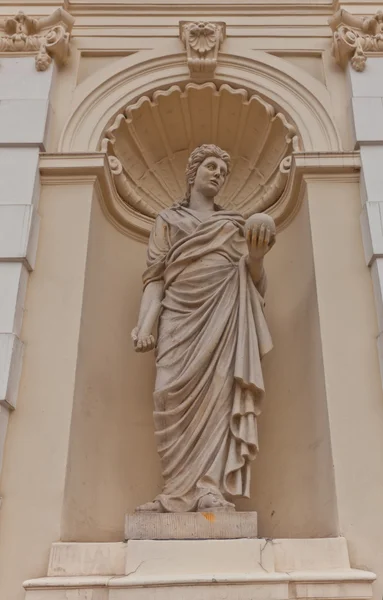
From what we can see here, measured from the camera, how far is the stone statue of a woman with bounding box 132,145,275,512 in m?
3.27

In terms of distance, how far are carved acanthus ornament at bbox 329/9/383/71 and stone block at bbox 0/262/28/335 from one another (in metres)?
2.69

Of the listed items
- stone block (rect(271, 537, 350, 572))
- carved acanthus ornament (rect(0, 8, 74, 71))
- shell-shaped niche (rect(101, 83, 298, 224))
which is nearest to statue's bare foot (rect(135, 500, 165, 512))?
stone block (rect(271, 537, 350, 572))

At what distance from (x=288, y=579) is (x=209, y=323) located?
136cm

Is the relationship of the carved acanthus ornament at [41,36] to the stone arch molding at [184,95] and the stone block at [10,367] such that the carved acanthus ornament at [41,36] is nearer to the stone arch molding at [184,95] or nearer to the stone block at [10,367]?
the stone arch molding at [184,95]

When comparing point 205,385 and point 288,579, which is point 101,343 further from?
point 288,579

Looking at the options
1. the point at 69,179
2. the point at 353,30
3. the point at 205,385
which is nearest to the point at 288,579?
the point at 205,385

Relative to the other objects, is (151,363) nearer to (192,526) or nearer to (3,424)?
(3,424)

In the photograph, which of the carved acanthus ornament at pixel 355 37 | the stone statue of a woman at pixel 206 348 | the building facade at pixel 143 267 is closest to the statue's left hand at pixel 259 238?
the stone statue of a woman at pixel 206 348

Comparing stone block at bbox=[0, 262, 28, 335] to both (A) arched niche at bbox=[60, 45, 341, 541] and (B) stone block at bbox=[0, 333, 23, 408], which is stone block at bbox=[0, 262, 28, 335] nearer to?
(B) stone block at bbox=[0, 333, 23, 408]

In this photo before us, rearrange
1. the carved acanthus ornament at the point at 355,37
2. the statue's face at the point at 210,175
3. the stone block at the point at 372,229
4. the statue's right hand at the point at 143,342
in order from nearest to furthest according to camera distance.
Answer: the statue's right hand at the point at 143,342 < the stone block at the point at 372,229 < the statue's face at the point at 210,175 < the carved acanthus ornament at the point at 355,37

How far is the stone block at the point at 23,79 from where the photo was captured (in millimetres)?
4512

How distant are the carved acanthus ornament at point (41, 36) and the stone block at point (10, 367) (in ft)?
6.98

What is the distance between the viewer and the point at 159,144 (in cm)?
516

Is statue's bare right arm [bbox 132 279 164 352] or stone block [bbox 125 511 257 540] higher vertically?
statue's bare right arm [bbox 132 279 164 352]
